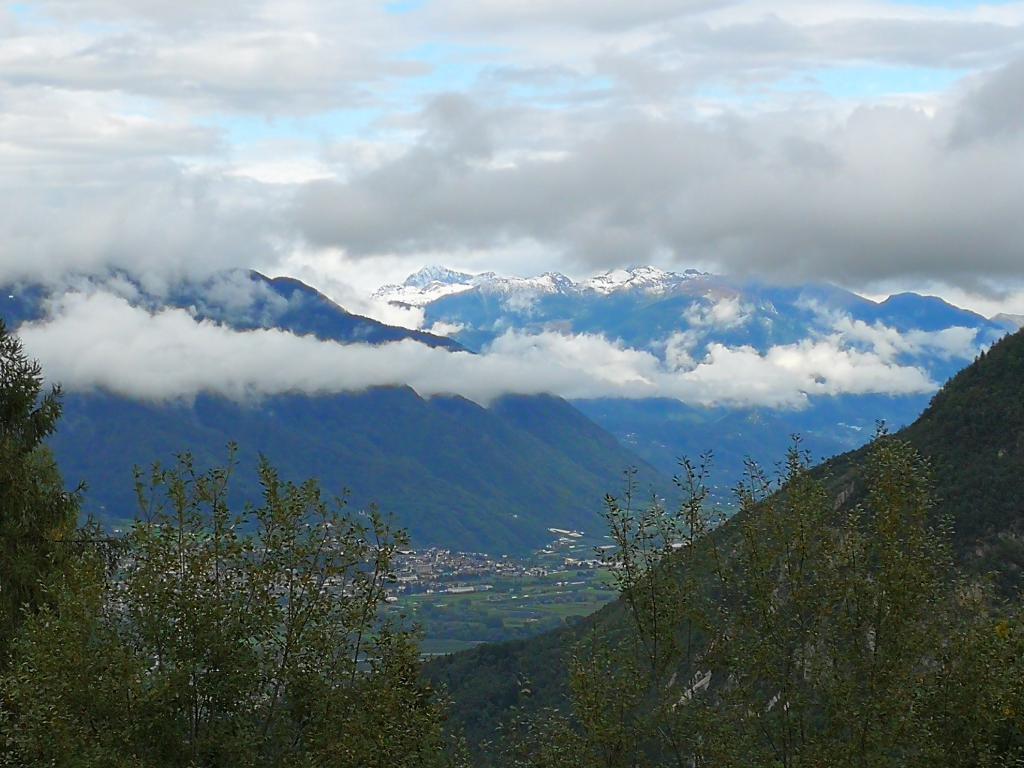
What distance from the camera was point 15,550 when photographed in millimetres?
30375

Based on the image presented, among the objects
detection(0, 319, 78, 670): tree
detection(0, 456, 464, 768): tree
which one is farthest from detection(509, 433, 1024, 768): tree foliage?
detection(0, 319, 78, 670): tree

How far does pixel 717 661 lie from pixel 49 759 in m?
13.8

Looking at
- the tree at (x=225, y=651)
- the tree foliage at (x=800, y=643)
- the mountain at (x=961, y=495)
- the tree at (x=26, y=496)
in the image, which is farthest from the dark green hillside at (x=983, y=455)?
the tree at (x=225, y=651)

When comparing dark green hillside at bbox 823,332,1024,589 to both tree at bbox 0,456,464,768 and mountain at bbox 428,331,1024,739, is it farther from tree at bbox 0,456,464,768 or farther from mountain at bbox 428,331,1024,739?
tree at bbox 0,456,464,768

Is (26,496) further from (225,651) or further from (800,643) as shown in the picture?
(800,643)

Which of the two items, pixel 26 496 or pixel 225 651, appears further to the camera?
pixel 26 496

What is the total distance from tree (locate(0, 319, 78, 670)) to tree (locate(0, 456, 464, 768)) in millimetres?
5689

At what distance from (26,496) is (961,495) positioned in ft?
239

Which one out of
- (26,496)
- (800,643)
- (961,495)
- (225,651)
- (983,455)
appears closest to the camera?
(225,651)

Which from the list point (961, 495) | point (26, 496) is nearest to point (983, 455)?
point (961, 495)

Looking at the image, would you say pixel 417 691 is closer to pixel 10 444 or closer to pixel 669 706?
pixel 669 706

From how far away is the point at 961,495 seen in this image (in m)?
86.2

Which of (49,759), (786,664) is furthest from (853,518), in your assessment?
(49,759)

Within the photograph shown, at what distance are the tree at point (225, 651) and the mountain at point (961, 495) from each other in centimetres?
4601
